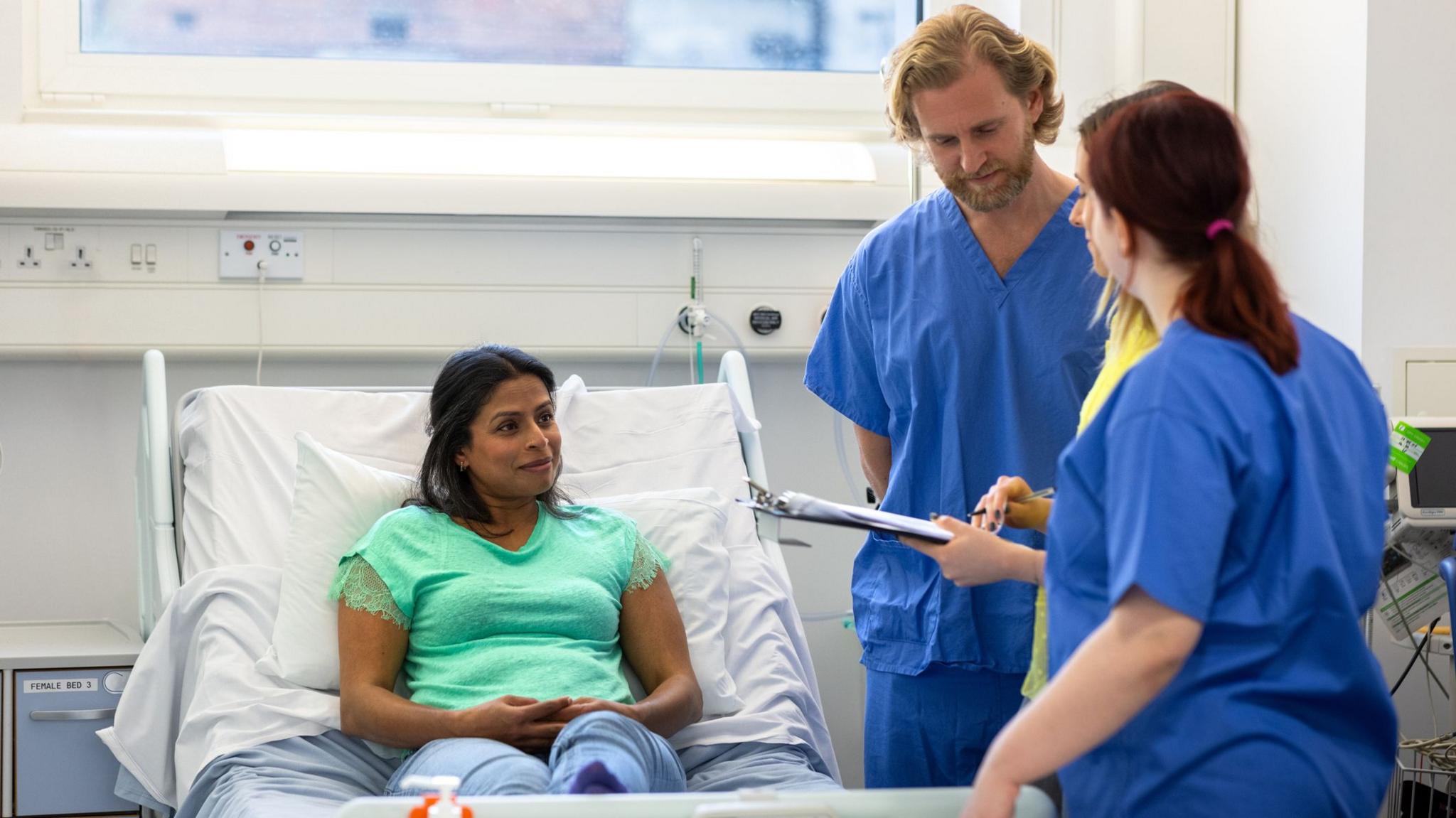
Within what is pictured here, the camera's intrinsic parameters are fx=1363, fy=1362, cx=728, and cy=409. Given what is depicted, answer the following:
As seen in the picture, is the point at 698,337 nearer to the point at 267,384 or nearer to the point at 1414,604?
the point at 267,384

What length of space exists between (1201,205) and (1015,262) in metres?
0.71

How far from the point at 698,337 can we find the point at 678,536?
82cm

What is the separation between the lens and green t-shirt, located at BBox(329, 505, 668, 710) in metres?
1.93

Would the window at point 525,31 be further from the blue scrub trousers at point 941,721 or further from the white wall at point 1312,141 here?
the blue scrub trousers at point 941,721

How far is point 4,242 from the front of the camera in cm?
271

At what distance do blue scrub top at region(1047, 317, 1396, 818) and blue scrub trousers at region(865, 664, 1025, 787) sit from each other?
0.60 metres

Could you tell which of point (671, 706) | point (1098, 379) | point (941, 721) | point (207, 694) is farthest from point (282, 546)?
point (1098, 379)

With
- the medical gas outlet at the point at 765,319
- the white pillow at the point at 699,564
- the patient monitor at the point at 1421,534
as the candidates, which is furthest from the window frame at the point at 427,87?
the patient monitor at the point at 1421,534

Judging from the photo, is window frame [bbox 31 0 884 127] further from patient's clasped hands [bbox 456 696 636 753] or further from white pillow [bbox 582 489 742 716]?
patient's clasped hands [bbox 456 696 636 753]

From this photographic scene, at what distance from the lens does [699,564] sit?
225 cm

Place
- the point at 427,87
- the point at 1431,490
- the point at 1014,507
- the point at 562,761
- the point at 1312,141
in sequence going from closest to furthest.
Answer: the point at 1014,507 < the point at 562,761 < the point at 1431,490 < the point at 1312,141 < the point at 427,87

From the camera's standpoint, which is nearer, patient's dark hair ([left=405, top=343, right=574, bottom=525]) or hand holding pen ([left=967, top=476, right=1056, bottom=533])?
hand holding pen ([left=967, top=476, right=1056, bottom=533])

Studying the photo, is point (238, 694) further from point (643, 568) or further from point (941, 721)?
point (941, 721)

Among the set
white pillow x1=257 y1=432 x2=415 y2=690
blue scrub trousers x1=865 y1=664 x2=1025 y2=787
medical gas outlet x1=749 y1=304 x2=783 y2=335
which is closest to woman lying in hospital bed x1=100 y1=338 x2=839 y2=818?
white pillow x1=257 y1=432 x2=415 y2=690
